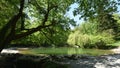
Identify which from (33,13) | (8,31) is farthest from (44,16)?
(8,31)

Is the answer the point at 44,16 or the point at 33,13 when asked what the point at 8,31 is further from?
the point at 33,13

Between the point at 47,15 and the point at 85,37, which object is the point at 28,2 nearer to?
the point at 47,15

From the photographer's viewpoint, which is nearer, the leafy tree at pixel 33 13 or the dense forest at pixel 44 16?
the dense forest at pixel 44 16

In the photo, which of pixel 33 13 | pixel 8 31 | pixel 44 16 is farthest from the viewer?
pixel 33 13

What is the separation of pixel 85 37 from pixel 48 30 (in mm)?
35284

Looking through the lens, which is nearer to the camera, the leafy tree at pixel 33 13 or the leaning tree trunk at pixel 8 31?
the leaning tree trunk at pixel 8 31

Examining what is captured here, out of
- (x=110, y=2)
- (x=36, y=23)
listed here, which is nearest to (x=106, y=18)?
(x=36, y=23)

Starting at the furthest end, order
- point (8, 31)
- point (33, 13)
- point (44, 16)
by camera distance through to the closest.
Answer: point (33, 13) < point (44, 16) < point (8, 31)

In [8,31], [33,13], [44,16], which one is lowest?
[8,31]

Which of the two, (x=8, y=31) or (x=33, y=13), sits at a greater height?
Result: (x=33, y=13)

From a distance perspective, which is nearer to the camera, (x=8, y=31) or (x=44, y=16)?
(x=8, y=31)

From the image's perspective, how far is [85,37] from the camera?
5388 cm

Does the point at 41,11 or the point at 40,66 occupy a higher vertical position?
the point at 41,11

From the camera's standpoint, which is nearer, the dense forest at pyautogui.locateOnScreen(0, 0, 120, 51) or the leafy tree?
the dense forest at pyautogui.locateOnScreen(0, 0, 120, 51)
